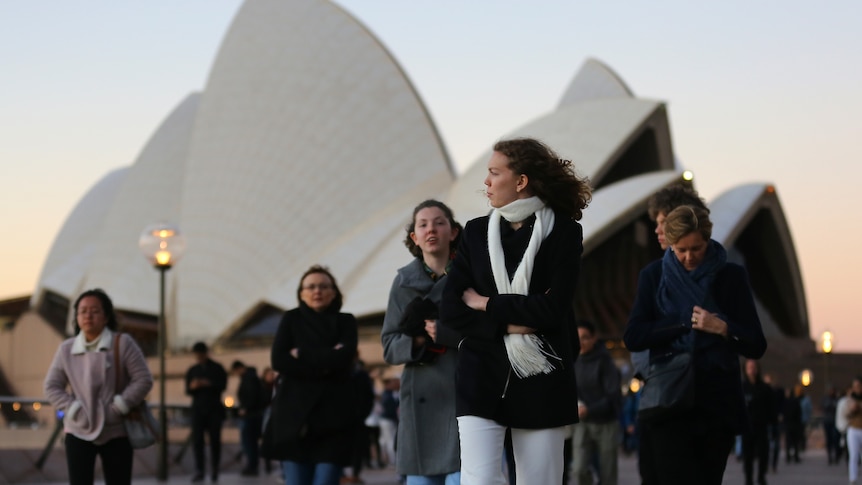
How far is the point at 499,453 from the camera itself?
331 centimetres

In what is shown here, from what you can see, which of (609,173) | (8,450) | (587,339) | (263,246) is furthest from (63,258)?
(587,339)

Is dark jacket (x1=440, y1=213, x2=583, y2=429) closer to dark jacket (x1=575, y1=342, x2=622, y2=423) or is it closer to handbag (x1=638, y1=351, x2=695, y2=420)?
handbag (x1=638, y1=351, x2=695, y2=420)

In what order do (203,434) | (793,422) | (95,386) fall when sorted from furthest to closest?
(793,422)
(203,434)
(95,386)

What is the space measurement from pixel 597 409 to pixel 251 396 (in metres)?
5.71

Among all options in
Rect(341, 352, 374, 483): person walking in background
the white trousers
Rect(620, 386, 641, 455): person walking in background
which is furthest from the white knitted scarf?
Rect(620, 386, 641, 455): person walking in background

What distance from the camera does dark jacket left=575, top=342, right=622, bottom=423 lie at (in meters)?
7.56

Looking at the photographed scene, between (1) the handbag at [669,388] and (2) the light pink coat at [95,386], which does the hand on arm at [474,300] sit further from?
(2) the light pink coat at [95,386]

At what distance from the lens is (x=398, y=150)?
97.2ft

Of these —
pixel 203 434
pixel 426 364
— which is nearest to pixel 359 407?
pixel 426 364

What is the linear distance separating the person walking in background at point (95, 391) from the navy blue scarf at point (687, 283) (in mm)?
2497

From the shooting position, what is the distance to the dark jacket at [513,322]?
10.8ft

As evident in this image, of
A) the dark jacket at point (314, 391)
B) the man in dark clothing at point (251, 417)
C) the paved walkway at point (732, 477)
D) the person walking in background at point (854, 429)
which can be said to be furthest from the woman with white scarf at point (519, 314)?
the man in dark clothing at point (251, 417)

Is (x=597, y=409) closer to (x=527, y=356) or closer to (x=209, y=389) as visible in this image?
(x=527, y=356)

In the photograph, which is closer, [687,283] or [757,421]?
[687,283]
